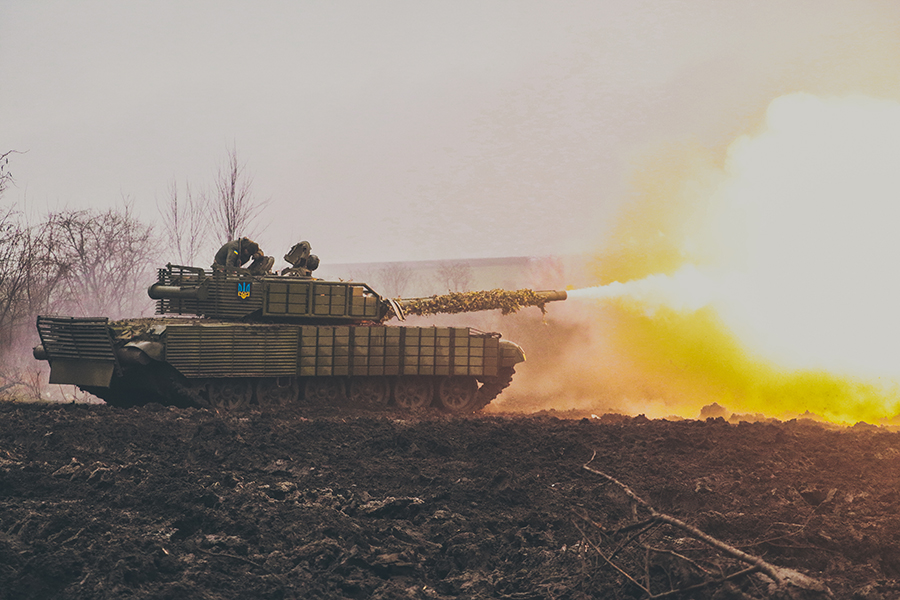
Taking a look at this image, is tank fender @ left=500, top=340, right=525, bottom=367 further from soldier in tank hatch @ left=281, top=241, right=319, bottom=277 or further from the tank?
soldier in tank hatch @ left=281, top=241, right=319, bottom=277

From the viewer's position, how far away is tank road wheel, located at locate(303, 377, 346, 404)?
19.4 metres

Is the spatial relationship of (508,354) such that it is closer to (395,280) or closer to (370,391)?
(370,391)

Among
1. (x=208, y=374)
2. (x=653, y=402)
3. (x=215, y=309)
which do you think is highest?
(x=215, y=309)

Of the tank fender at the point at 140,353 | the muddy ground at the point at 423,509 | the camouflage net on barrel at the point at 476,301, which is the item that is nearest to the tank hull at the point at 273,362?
the tank fender at the point at 140,353

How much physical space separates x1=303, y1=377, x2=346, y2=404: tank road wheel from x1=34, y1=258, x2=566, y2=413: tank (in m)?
0.03

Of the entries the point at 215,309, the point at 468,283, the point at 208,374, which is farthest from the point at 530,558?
the point at 468,283

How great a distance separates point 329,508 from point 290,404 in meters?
10.2

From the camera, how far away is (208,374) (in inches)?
685

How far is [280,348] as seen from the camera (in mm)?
18422

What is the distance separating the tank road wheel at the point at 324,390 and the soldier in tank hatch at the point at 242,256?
2.88m

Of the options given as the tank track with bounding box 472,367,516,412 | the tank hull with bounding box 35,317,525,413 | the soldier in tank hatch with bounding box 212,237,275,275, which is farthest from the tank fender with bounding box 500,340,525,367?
the soldier in tank hatch with bounding box 212,237,275,275

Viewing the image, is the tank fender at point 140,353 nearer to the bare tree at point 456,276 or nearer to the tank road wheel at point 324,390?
the tank road wheel at point 324,390

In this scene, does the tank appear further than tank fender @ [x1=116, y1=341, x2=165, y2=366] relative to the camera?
Yes

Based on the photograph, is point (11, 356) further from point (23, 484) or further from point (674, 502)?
point (674, 502)
